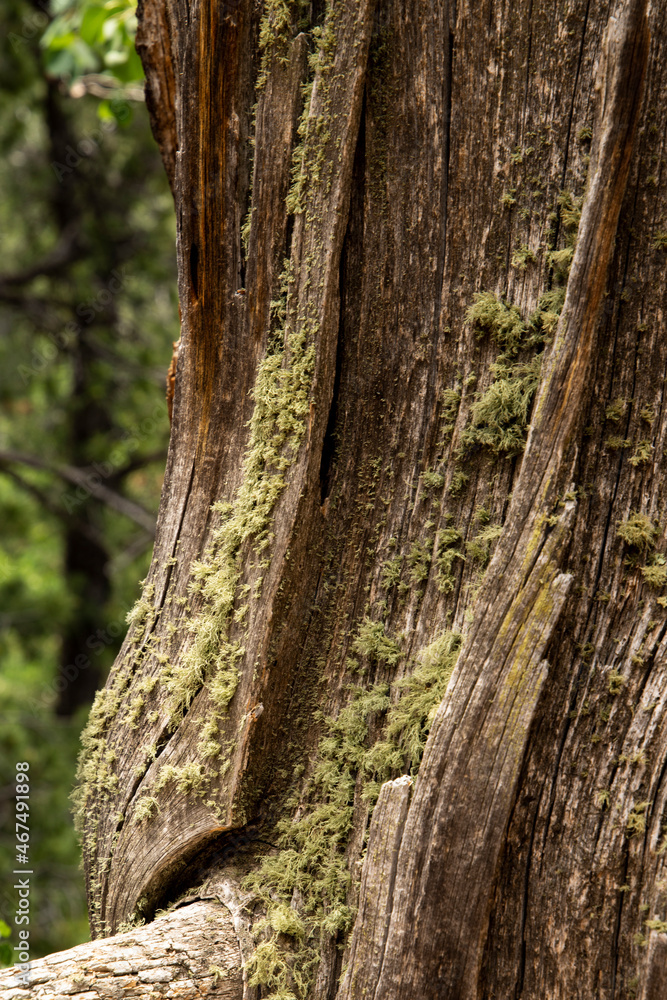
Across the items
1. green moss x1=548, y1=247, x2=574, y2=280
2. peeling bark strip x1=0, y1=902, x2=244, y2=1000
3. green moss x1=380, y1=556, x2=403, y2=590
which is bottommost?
peeling bark strip x1=0, y1=902, x2=244, y2=1000

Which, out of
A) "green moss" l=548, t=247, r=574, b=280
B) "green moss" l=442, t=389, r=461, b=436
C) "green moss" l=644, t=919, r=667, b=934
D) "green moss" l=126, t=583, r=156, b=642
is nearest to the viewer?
"green moss" l=644, t=919, r=667, b=934

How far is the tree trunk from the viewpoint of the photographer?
4.12 feet

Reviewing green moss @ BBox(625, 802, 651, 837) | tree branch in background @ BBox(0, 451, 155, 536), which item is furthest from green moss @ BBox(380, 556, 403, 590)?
tree branch in background @ BBox(0, 451, 155, 536)

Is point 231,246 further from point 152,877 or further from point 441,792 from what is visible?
point 152,877

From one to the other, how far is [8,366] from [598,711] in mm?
5993

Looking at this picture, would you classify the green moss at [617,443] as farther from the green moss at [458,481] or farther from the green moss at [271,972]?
the green moss at [271,972]

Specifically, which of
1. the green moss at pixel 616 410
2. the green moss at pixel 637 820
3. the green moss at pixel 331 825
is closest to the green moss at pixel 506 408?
the green moss at pixel 616 410

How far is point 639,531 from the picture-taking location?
128cm

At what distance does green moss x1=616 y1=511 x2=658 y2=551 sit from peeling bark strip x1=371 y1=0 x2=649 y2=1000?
0.35 feet

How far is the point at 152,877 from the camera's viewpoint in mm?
1557

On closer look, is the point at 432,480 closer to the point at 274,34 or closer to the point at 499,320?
the point at 499,320

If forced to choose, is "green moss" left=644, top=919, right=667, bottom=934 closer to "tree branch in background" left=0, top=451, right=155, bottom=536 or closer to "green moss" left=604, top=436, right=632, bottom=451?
"green moss" left=604, top=436, right=632, bottom=451

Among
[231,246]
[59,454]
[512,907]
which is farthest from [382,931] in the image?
[59,454]

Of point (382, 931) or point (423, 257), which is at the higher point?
point (423, 257)
